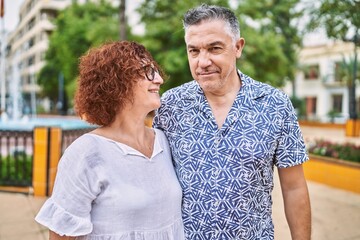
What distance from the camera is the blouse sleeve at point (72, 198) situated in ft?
5.45

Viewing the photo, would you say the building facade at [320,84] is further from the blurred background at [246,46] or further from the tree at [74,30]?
the tree at [74,30]

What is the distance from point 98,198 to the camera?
1.71 meters

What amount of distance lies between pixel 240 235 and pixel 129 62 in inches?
37.5

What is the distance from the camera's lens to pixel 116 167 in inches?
68.4

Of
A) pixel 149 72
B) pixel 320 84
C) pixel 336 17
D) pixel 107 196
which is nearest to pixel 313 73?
pixel 320 84

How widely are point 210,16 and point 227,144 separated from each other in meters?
0.63

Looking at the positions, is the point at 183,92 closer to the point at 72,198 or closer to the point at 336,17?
the point at 72,198

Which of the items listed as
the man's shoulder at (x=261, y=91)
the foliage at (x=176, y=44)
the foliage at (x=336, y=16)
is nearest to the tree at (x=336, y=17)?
the foliage at (x=336, y=16)

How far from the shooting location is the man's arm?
2047mm

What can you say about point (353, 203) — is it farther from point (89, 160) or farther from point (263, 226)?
point (89, 160)

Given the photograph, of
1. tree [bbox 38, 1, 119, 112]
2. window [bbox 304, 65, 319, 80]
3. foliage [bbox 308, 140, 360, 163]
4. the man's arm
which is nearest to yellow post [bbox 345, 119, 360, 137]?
foliage [bbox 308, 140, 360, 163]

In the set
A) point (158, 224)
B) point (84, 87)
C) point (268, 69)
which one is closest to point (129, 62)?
point (84, 87)

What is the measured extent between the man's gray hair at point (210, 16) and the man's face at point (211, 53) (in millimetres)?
21

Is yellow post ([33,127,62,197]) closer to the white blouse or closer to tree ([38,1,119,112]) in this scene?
the white blouse
